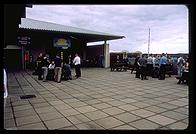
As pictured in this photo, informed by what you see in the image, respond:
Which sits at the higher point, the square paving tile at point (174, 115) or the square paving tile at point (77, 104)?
the square paving tile at point (77, 104)

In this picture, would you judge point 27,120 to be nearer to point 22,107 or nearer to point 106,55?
point 22,107

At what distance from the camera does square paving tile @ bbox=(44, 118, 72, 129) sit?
387 cm

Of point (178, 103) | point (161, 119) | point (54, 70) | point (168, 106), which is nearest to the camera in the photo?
point (161, 119)

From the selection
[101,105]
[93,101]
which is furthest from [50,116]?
[93,101]

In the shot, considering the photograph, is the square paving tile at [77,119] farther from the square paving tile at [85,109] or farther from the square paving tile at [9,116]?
the square paving tile at [9,116]

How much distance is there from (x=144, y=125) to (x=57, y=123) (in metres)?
1.94

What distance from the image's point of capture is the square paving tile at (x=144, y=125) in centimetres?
384

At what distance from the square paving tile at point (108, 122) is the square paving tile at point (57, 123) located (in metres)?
0.70

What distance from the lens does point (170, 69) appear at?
43.4 ft

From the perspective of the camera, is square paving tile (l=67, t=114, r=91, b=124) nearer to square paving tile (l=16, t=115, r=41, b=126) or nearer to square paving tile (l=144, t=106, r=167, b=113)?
square paving tile (l=16, t=115, r=41, b=126)

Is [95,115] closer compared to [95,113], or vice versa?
[95,115]

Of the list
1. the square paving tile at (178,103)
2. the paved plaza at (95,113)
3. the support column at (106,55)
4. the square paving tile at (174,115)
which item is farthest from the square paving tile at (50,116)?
the support column at (106,55)

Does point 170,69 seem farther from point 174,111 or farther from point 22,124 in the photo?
point 22,124

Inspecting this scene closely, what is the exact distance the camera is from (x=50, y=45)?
19625 millimetres
